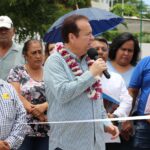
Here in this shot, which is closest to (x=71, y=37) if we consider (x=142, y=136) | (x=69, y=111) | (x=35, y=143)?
(x=69, y=111)

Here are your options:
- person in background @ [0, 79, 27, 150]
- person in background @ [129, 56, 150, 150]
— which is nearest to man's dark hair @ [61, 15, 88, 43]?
person in background @ [0, 79, 27, 150]

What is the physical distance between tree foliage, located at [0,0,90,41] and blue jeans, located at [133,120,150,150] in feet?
21.8

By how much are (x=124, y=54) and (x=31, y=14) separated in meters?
6.48

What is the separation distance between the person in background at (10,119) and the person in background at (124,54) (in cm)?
161

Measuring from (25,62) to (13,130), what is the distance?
61.0 inches

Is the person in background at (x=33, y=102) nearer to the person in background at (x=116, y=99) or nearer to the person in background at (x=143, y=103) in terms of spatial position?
the person in background at (x=116, y=99)

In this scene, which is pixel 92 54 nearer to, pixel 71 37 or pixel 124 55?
pixel 71 37

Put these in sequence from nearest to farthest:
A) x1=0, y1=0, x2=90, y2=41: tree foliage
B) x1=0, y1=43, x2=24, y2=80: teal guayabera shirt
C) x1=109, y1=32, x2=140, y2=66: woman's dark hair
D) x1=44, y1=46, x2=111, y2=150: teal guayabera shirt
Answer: x1=44, y1=46, x2=111, y2=150: teal guayabera shirt → x1=109, y1=32, x2=140, y2=66: woman's dark hair → x1=0, y1=43, x2=24, y2=80: teal guayabera shirt → x1=0, y1=0, x2=90, y2=41: tree foliage

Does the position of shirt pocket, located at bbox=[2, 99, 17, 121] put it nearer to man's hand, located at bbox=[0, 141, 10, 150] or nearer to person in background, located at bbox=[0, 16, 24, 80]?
man's hand, located at bbox=[0, 141, 10, 150]

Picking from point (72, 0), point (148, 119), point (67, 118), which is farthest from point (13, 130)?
point (72, 0)

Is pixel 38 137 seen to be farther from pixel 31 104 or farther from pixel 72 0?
pixel 72 0

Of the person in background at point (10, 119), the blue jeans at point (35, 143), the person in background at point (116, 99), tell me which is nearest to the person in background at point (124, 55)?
the person in background at point (116, 99)

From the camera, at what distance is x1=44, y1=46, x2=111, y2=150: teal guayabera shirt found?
3821 millimetres

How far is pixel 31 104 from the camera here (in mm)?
4941
